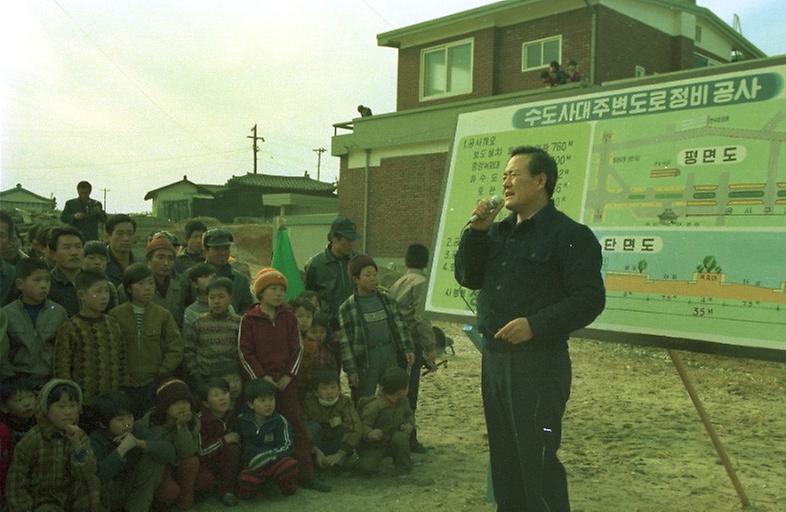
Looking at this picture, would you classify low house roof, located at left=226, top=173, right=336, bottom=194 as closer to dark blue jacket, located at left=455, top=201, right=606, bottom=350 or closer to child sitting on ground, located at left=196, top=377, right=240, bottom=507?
child sitting on ground, located at left=196, top=377, right=240, bottom=507

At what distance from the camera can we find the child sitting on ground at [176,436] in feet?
14.9

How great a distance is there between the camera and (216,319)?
17.0 ft

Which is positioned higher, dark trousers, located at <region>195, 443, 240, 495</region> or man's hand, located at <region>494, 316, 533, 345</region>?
man's hand, located at <region>494, 316, 533, 345</region>

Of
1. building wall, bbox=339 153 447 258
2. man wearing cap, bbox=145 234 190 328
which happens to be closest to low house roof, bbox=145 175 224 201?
building wall, bbox=339 153 447 258

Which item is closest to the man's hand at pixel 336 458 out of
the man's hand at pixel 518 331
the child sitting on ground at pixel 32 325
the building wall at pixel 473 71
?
the child sitting on ground at pixel 32 325

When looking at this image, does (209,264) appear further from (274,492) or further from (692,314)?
(692,314)

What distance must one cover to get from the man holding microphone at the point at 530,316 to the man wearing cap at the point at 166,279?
2692 mm

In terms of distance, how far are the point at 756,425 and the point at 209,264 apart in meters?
5.25

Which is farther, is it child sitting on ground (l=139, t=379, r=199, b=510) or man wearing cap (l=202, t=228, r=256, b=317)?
man wearing cap (l=202, t=228, r=256, b=317)

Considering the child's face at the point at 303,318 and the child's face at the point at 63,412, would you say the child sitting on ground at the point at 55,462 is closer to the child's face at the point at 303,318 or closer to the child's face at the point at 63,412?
the child's face at the point at 63,412

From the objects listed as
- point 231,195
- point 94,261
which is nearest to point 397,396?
point 94,261

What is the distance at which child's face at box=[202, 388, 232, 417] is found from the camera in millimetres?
4883

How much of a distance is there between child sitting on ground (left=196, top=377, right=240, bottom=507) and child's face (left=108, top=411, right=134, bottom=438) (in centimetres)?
53

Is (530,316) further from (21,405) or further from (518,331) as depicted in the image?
(21,405)
